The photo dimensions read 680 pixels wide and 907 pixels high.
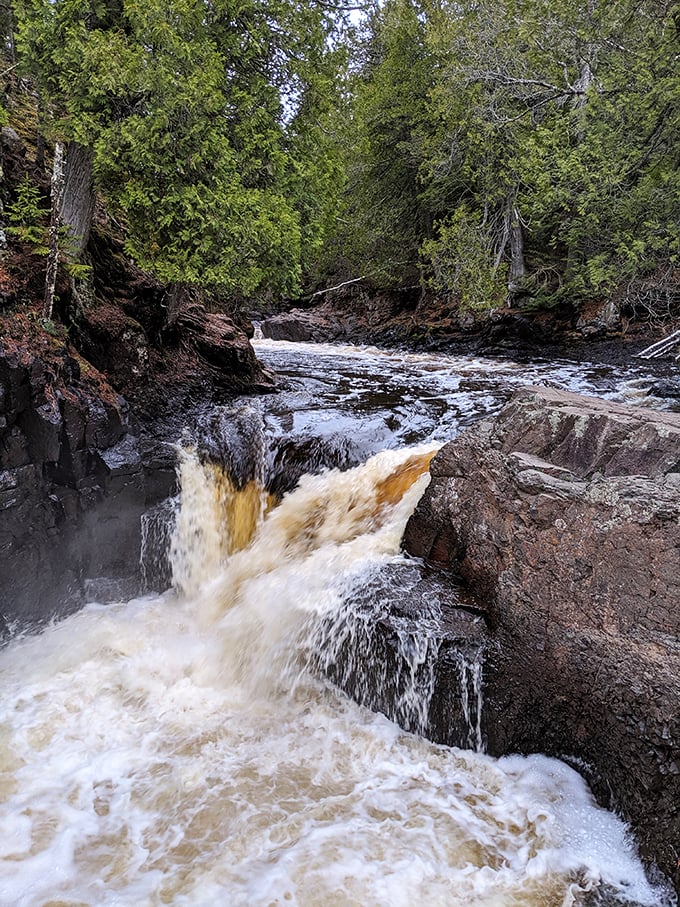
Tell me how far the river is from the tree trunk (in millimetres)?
2517

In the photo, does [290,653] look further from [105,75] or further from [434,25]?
[434,25]

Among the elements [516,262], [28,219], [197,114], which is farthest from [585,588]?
[516,262]

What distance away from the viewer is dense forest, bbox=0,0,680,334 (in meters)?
4.66

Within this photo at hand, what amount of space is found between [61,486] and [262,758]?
10.3 feet

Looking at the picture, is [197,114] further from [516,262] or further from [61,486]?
[516,262]

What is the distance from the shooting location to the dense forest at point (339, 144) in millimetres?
4656

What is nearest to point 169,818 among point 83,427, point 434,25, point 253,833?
point 253,833

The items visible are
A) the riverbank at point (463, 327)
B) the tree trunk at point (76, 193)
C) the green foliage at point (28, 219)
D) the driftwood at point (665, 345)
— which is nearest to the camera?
the green foliage at point (28, 219)

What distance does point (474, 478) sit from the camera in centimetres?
412

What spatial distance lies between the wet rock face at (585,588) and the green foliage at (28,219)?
4.66 metres

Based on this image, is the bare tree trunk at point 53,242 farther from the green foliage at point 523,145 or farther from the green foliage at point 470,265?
the green foliage at point 470,265

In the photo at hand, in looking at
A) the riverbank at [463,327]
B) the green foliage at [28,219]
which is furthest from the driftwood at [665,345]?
the green foliage at [28,219]

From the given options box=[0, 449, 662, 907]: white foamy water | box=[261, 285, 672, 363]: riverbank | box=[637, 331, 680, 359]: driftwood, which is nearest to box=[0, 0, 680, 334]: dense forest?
box=[261, 285, 672, 363]: riverbank

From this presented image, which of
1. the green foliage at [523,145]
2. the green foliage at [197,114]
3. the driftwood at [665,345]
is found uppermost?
the green foliage at [523,145]
